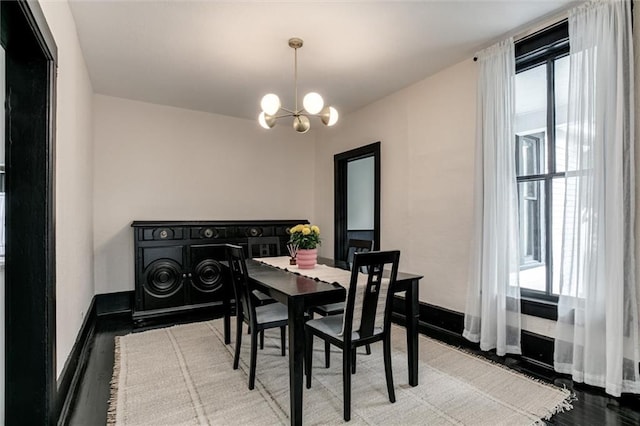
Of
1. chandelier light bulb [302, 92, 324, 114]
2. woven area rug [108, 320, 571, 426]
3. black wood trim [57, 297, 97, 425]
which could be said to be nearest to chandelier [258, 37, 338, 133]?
chandelier light bulb [302, 92, 324, 114]

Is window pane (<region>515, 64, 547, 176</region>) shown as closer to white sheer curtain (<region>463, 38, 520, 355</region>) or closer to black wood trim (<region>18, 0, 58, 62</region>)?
white sheer curtain (<region>463, 38, 520, 355</region>)

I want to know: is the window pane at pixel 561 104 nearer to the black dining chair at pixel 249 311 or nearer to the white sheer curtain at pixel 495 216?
the white sheer curtain at pixel 495 216

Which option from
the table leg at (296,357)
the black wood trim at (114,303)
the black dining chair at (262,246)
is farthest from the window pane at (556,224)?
the black wood trim at (114,303)

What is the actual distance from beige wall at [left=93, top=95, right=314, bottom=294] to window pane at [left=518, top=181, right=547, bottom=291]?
346cm

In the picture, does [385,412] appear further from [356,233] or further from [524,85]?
[356,233]

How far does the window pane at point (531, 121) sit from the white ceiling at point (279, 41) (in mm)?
427

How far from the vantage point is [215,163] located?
196 inches

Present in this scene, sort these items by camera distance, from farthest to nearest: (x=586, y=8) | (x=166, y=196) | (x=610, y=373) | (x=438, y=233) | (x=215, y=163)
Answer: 1. (x=215, y=163)
2. (x=166, y=196)
3. (x=438, y=233)
4. (x=586, y=8)
5. (x=610, y=373)

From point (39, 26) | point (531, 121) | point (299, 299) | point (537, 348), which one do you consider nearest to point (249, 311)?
point (299, 299)

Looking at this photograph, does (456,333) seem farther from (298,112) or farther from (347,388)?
(298,112)

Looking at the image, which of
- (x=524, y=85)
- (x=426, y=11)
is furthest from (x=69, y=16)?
(x=524, y=85)

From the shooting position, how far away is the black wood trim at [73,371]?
2.05 metres

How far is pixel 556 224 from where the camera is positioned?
8.82 ft

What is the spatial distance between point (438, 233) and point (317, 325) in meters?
1.95
